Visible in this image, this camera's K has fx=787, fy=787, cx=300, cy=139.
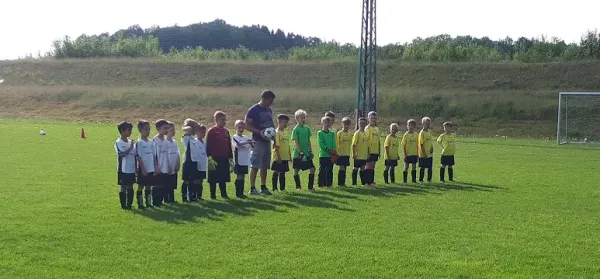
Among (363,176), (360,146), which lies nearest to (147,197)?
(360,146)

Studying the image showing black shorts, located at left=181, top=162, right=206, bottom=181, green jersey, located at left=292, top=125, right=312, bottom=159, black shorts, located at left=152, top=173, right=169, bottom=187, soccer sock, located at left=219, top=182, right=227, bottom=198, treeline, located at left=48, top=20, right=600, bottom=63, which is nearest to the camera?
black shorts, located at left=152, top=173, right=169, bottom=187

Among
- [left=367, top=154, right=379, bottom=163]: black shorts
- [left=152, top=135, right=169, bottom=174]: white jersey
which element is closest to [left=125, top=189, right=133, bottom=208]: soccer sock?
[left=152, top=135, right=169, bottom=174]: white jersey

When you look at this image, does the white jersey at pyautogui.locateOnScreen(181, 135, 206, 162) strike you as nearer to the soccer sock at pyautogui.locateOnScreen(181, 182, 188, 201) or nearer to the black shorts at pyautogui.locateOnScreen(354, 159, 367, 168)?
the soccer sock at pyautogui.locateOnScreen(181, 182, 188, 201)

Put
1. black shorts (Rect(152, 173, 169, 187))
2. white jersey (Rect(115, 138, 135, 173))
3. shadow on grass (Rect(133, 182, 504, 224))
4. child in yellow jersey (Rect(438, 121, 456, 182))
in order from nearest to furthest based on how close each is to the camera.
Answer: shadow on grass (Rect(133, 182, 504, 224)), white jersey (Rect(115, 138, 135, 173)), black shorts (Rect(152, 173, 169, 187)), child in yellow jersey (Rect(438, 121, 456, 182))

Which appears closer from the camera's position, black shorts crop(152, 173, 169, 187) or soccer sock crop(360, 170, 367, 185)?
black shorts crop(152, 173, 169, 187)

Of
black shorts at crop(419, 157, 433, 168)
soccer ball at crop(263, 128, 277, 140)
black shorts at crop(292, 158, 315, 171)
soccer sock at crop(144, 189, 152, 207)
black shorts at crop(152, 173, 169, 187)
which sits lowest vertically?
black shorts at crop(419, 157, 433, 168)

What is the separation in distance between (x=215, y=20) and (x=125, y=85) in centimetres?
8547

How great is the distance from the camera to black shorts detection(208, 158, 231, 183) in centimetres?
1315

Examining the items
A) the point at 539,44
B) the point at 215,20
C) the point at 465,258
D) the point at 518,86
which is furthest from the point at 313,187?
the point at 215,20

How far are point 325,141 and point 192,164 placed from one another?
122 inches

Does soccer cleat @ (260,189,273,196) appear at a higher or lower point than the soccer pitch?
lower

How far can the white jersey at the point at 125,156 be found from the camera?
11.7m

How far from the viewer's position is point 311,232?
991 cm

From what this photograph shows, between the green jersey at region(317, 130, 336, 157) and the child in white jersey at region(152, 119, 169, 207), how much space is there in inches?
141
